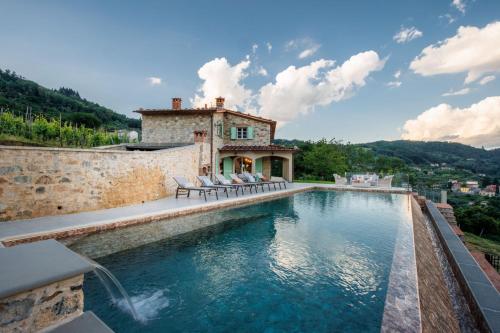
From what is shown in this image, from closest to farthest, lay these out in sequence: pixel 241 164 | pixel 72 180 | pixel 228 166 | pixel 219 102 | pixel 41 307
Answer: pixel 41 307
pixel 72 180
pixel 228 166
pixel 219 102
pixel 241 164

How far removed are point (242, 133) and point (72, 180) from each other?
43.8ft

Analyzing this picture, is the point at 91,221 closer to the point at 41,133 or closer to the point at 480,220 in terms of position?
the point at 41,133

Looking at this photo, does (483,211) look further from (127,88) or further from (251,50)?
(127,88)

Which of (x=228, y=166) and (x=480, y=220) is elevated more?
(x=228, y=166)

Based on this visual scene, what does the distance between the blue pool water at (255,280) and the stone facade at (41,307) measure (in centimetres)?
148

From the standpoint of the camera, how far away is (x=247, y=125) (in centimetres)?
1967

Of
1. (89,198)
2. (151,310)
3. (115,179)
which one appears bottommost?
(151,310)

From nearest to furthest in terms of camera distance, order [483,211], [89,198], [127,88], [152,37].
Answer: [89,198] → [152,37] → [127,88] → [483,211]

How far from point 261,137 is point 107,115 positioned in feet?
114

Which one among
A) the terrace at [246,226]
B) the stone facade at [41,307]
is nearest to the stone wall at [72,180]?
the terrace at [246,226]

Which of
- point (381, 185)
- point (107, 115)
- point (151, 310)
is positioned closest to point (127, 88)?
point (107, 115)

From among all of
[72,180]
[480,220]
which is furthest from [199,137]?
[480,220]

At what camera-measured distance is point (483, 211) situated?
30.6 metres

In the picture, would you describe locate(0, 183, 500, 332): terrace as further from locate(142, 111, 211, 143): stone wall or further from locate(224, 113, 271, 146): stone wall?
locate(224, 113, 271, 146): stone wall
